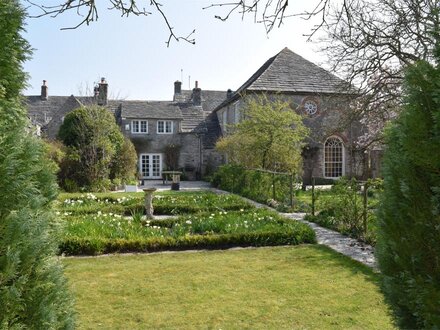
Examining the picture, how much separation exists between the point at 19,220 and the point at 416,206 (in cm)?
243

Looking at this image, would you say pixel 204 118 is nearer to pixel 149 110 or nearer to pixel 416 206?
pixel 149 110

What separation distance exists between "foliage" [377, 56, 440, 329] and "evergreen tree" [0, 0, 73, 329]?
92.0 inches

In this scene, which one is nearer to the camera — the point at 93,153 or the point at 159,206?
the point at 159,206

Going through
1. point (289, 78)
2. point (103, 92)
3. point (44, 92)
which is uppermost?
point (44, 92)

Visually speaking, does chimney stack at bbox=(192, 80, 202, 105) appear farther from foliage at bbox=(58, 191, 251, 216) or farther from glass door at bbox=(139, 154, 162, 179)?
foliage at bbox=(58, 191, 251, 216)

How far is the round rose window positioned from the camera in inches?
1158

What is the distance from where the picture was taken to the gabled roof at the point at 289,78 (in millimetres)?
28458

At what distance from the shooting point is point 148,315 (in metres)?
4.96

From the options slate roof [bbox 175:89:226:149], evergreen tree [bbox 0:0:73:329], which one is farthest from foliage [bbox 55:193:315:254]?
slate roof [bbox 175:89:226:149]

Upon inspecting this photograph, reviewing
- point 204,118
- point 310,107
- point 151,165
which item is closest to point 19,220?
point 310,107

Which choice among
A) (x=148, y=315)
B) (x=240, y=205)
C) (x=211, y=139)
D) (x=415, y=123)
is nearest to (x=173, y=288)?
(x=148, y=315)

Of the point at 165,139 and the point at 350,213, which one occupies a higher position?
the point at 165,139

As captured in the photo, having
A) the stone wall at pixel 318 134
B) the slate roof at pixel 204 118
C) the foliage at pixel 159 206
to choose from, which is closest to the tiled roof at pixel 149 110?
the slate roof at pixel 204 118

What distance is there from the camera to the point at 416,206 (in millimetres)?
2557
